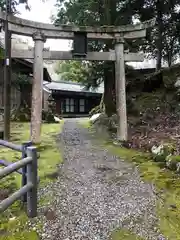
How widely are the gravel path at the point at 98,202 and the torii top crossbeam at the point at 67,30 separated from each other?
4.49 metres

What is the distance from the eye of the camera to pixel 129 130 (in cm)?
989

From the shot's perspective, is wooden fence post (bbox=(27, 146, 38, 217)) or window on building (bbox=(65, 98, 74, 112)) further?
window on building (bbox=(65, 98, 74, 112))

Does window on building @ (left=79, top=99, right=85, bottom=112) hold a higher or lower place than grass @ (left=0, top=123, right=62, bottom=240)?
higher

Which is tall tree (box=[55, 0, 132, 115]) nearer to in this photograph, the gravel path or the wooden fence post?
the gravel path

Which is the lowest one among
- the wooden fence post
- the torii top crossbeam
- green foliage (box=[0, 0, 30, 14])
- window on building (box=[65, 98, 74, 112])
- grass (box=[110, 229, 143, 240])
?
grass (box=[110, 229, 143, 240])

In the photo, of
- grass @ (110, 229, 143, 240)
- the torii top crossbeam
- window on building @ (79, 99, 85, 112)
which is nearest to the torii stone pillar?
the torii top crossbeam

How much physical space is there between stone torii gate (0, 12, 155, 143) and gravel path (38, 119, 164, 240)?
8.90 ft

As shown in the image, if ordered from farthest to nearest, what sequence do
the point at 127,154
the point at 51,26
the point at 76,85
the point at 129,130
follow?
the point at 76,85, the point at 129,130, the point at 51,26, the point at 127,154

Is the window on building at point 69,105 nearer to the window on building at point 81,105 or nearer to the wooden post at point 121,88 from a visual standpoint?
the window on building at point 81,105

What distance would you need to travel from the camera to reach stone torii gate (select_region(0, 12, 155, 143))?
27.0ft

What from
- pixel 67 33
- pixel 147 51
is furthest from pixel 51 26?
pixel 147 51

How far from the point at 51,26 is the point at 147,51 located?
869cm

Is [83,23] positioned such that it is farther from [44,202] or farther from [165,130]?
[44,202]

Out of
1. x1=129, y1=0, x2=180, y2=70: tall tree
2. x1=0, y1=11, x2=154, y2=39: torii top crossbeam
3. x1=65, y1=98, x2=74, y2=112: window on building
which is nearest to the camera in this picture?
x1=0, y1=11, x2=154, y2=39: torii top crossbeam
